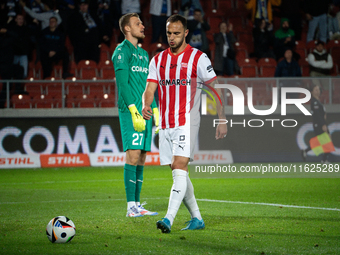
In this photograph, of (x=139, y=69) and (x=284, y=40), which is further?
(x=284, y=40)

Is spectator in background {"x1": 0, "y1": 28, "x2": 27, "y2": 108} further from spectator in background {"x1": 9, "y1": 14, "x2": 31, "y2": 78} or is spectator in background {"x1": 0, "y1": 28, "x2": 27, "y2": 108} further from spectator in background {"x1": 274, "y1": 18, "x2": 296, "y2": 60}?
spectator in background {"x1": 274, "y1": 18, "x2": 296, "y2": 60}

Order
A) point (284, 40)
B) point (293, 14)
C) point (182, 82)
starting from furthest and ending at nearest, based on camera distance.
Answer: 1. point (293, 14)
2. point (284, 40)
3. point (182, 82)

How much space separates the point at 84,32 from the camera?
1495 cm

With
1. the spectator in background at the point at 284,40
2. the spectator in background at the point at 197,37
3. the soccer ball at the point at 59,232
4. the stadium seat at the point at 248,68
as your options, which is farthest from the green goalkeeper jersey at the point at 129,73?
the spectator in background at the point at 284,40

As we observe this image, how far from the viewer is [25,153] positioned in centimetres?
1430

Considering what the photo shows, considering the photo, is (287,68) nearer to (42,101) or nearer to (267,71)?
(267,71)

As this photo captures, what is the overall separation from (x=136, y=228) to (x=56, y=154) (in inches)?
392

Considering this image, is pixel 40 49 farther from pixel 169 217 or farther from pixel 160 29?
pixel 169 217

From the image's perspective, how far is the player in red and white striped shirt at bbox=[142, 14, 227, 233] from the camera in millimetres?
4766

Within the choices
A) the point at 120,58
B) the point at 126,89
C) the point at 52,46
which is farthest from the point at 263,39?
the point at 126,89

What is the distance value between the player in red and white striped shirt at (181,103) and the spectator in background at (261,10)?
12564 millimetres

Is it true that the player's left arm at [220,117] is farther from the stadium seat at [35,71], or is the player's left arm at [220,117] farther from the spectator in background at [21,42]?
the stadium seat at [35,71]

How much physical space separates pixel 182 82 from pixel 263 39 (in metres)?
12.1

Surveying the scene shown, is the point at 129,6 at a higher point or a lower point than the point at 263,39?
higher
